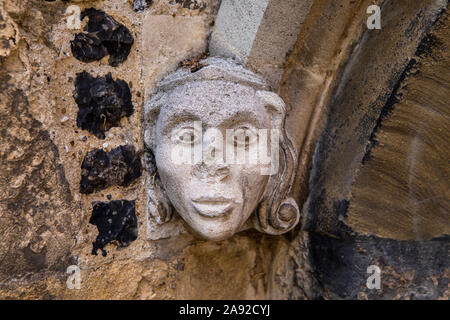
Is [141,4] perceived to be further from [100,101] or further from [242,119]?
[242,119]

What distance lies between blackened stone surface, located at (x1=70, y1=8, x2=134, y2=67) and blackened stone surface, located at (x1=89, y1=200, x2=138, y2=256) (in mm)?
388

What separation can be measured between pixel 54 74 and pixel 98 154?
232 mm

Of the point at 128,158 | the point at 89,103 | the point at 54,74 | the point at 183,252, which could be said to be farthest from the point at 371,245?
the point at 54,74

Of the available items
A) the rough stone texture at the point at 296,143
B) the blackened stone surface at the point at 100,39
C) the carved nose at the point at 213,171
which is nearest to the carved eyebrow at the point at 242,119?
the carved nose at the point at 213,171

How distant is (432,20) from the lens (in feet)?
3.29

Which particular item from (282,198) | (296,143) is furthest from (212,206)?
(296,143)

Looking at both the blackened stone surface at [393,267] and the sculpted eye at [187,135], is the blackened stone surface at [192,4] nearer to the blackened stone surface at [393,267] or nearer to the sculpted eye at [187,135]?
the sculpted eye at [187,135]

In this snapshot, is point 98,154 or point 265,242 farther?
point 265,242

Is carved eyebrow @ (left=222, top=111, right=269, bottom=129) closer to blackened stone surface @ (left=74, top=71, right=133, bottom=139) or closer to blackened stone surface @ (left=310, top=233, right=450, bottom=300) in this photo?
blackened stone surface @ (left=74, top=71, right=133, bottom=139)

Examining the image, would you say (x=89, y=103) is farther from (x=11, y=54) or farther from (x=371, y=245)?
(x=371, y=245)

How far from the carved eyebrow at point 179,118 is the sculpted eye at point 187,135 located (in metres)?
0.02

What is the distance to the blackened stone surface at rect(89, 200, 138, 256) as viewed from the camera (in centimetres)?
116
